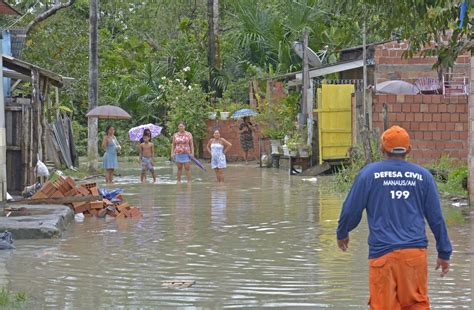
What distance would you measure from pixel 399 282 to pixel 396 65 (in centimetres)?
1997

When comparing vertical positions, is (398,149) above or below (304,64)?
below

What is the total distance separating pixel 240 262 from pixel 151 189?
12198 mm

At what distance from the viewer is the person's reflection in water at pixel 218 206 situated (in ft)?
53.8

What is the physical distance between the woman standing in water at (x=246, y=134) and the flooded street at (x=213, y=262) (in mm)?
17823

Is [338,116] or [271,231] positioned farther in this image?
[338,116]

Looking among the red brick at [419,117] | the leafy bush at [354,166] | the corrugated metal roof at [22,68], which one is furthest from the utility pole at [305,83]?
the corrugated metal roof at [22,68]

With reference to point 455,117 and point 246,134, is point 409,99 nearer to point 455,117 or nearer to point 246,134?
point 455,117

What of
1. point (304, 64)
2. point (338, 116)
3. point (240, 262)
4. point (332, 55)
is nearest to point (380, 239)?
→ point (240, 262)

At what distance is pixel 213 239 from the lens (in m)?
14.0

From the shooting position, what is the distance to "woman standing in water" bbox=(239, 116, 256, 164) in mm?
37312

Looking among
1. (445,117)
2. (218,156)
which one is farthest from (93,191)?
(445,117)

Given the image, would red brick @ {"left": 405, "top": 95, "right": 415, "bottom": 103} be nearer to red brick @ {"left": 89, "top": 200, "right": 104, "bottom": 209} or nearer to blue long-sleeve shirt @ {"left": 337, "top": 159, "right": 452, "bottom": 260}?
red brick @ {"left": 89, "top": 200, "right": 104, "bottom": 209}

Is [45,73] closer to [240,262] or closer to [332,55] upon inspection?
[240,262]

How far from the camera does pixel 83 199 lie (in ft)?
55.1
